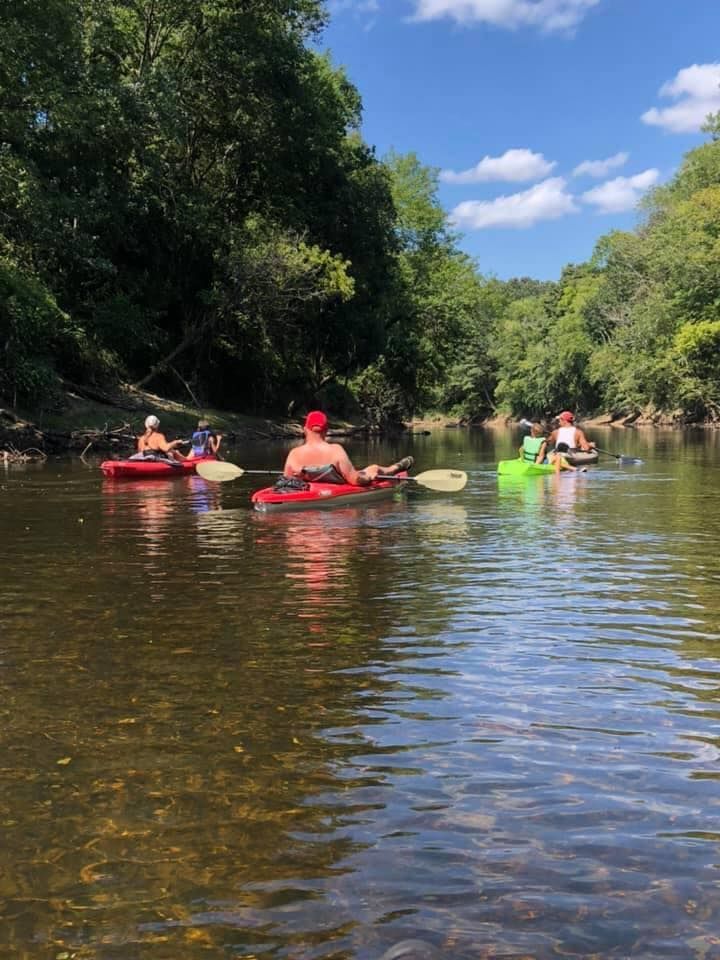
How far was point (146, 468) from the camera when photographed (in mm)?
17312

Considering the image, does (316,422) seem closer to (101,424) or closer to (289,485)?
(289,485)

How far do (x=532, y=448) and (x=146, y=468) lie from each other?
26.4ft

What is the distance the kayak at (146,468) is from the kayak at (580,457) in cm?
863

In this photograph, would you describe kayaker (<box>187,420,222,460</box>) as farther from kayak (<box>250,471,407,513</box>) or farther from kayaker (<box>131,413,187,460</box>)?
kayak (<box>250,471,407,513</box>)

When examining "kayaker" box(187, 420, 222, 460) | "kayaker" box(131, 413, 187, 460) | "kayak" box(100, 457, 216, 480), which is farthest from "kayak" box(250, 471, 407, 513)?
"kayaker" box(187, 420, 222, 460)

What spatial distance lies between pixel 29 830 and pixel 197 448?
51.8ft

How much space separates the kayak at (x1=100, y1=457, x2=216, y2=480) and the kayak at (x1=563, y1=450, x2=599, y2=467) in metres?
8.63

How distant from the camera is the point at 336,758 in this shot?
4066mm

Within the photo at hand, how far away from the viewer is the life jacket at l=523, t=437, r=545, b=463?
18984mm

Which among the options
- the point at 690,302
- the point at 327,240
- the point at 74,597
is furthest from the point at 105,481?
the point at 690,302

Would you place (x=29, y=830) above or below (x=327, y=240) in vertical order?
below

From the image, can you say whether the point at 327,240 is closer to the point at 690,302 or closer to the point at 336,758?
the point at 690,302

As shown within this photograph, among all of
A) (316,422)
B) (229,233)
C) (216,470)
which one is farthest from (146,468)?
(229,233)

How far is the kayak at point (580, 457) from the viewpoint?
68.2 ft
